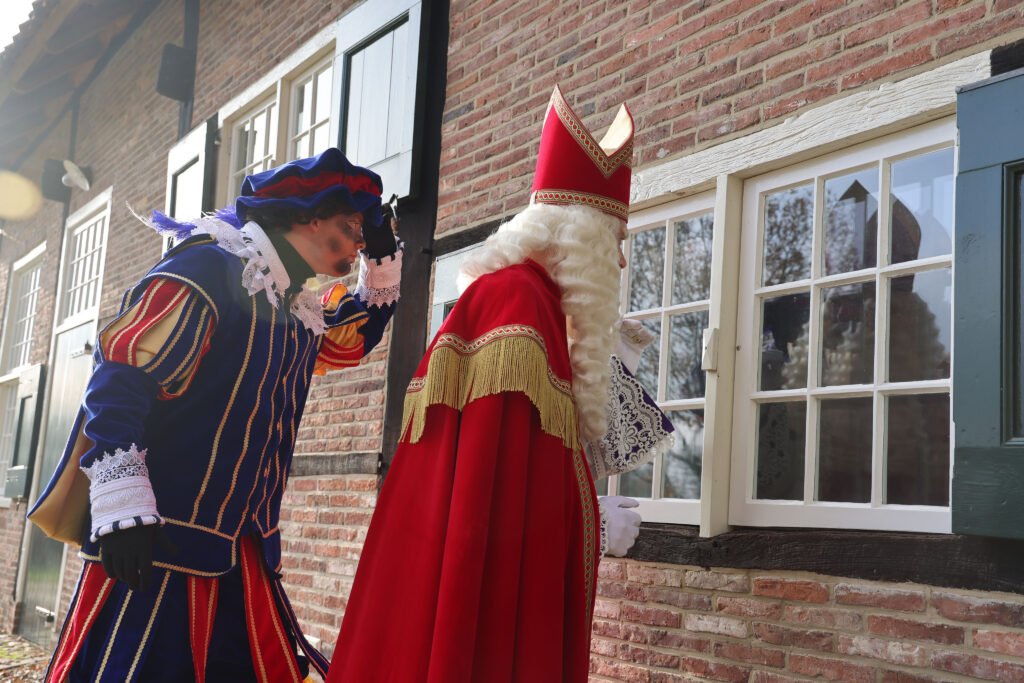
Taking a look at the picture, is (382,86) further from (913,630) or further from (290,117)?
(913,630)

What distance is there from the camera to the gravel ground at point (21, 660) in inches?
280

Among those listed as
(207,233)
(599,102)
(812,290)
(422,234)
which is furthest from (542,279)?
(422,234)

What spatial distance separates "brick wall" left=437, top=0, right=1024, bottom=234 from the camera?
2.95m

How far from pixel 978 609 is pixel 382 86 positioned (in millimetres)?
3979

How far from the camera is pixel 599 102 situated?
4.00 m

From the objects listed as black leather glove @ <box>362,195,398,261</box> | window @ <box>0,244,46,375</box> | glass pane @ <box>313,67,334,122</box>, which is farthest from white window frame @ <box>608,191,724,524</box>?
window @ <box>0,244,46,375</box>

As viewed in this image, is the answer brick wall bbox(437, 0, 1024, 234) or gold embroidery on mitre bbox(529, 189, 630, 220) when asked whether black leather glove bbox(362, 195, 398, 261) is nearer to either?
gold embroidery on mitre bbox(529, 189, 630, 220)

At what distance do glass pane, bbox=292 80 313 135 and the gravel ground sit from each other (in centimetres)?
397

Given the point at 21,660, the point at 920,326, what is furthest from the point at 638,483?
the point at 21,660

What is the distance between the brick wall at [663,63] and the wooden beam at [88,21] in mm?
4819

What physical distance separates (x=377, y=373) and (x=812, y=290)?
2.59 meters

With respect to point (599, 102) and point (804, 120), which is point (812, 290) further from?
point (599, 102)

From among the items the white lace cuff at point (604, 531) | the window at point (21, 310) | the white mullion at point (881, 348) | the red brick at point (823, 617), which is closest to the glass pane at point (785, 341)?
the white mullion at point (881, 348)

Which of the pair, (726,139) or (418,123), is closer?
(726,139)
